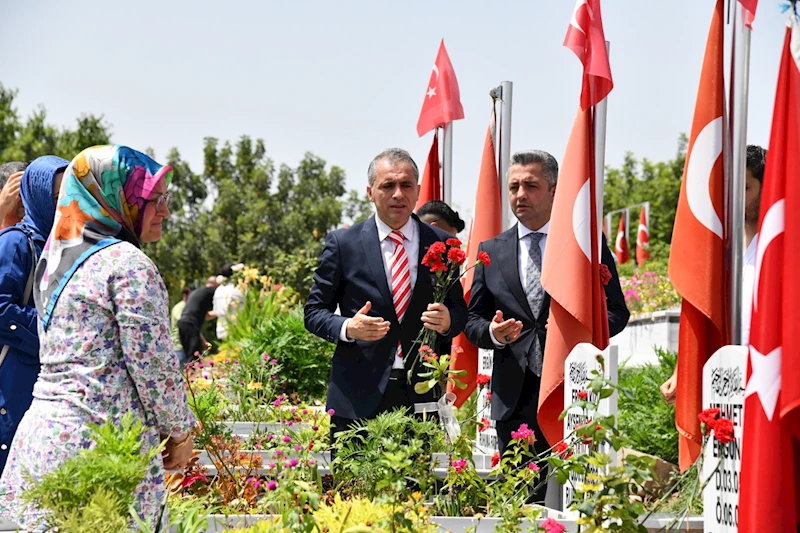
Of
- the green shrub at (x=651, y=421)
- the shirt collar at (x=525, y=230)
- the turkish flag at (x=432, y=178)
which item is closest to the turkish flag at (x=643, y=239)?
the turkish flag at (x=432, y=178)

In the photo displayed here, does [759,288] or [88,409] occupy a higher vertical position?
[759,288]

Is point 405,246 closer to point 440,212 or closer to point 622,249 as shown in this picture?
point 440,212

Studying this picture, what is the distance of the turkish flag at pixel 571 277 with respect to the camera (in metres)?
4.08

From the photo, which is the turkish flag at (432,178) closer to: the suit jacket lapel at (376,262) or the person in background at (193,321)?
the suit jacket lapel at (376,262)

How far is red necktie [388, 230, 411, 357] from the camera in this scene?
4.19 meters

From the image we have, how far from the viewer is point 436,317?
3926 millimetres

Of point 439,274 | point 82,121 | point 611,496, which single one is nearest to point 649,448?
point 439,274

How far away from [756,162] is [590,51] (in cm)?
96

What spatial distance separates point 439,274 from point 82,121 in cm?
2328

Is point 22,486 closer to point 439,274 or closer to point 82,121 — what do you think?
point 439,274

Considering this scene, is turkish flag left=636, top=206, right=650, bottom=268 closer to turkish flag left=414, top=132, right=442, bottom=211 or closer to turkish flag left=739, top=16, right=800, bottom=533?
turkish flag left=414, top=132, right=442, bottom=211

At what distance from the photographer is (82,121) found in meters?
25.1

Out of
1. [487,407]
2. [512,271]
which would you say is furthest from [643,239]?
[512,271]

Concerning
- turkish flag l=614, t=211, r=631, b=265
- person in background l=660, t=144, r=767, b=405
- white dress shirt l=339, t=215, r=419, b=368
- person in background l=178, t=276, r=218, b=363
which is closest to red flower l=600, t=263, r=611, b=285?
person in background l=660, t=144, r=767, b=405
